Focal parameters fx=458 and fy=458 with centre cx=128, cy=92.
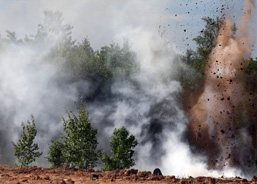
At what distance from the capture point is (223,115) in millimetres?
42531

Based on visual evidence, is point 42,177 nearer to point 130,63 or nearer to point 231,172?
point 231,172

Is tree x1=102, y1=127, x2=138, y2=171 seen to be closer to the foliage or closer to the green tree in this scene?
the green tree

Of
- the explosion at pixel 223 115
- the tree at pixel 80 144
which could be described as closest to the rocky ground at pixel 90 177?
the tree at pixel 80 144

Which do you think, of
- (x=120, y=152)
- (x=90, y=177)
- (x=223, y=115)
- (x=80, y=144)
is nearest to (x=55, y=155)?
(x=80, y=144)

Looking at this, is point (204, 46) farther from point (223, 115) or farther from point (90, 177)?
point (90, 177)

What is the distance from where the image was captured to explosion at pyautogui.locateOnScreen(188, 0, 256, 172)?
1588 inches

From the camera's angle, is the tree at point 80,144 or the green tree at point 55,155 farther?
the green tree at point 55,155

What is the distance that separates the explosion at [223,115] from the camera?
1588 inches

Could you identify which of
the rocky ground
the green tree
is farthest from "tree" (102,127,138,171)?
the rocky ground

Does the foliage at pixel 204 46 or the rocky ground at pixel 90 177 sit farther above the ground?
the foliage at pixel 204 46

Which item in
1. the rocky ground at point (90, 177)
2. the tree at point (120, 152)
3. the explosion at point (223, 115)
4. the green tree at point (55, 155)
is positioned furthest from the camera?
the explosion at point (223, 115)

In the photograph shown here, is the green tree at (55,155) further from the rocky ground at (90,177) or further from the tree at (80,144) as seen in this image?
the rocky ground at (90,177)

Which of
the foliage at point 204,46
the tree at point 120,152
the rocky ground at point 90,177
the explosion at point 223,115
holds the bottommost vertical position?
the rocky ground at point 90,177

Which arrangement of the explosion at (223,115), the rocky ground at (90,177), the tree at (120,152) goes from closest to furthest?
the rocky ground at (90,177), the tree at (120,152), the explosion at (223,115)
